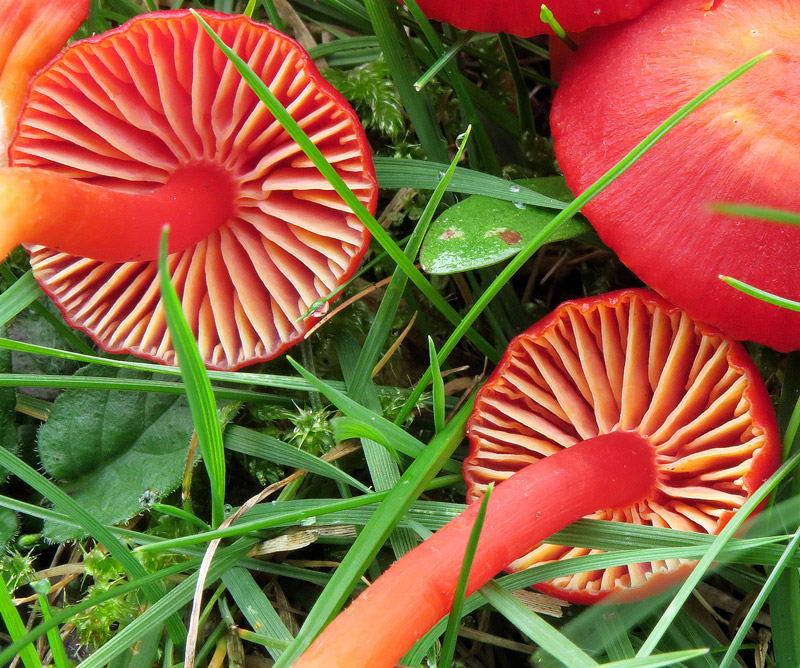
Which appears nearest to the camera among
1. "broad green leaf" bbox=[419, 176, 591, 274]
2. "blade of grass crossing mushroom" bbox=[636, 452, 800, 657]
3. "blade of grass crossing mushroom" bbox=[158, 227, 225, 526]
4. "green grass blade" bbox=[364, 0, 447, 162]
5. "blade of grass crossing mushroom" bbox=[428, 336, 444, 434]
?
"blade of grass crossing mushroom" bbox=[158, 227, 225, 526]

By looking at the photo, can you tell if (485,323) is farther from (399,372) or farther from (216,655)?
(216,655)

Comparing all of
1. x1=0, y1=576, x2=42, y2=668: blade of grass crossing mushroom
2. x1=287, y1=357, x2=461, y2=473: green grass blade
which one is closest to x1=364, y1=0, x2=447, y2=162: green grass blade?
x1=287, y1=357, x2=461, y2=473: green grass blade

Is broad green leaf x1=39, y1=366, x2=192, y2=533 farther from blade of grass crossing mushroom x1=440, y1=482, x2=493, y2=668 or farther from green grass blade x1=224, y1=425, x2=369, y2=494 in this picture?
blade of grass crossing mushroom x1=440, y1=482, x2=493, y2=668

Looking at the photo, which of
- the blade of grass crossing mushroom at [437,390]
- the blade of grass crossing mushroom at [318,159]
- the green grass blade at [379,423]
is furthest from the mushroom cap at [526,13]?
the green grass blade at [379,423]

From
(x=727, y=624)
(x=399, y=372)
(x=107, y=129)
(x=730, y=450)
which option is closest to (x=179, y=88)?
(x=107, y=129)

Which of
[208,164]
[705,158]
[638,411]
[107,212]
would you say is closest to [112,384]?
[107,212]

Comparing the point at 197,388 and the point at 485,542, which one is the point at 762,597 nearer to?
the point at 485,542
